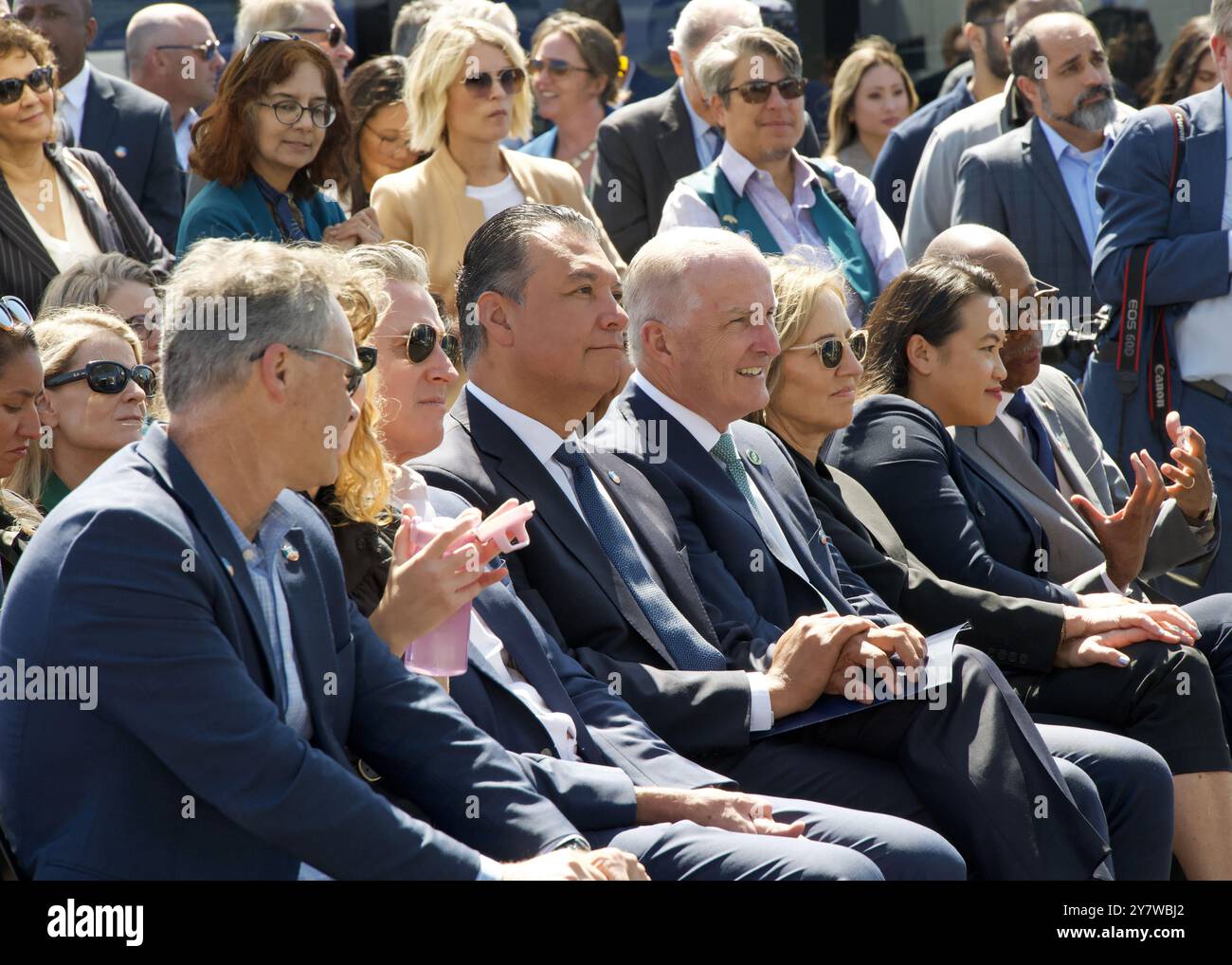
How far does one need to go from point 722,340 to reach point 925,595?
0.85m

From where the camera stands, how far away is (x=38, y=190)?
505 centimetres

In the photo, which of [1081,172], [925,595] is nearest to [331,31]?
[1081,172]

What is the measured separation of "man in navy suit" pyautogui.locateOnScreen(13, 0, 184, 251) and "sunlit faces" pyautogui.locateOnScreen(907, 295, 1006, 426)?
3142mm

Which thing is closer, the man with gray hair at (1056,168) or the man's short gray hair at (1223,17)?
the man's short gray hair at (1223,17)

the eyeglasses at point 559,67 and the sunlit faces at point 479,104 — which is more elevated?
the eyeglasses at point 559,67

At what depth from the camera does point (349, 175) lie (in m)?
5.47

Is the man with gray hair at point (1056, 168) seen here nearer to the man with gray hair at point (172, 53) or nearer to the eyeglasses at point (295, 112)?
the eyeglasses at point (295, 112)

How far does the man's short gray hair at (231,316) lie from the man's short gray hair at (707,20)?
4.28 metres

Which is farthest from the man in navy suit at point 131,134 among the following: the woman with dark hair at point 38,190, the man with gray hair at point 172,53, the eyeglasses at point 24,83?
the eyeglasses at point 24,83

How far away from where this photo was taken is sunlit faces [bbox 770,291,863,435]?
4.25 metres

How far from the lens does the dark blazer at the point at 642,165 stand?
6422 millimetres

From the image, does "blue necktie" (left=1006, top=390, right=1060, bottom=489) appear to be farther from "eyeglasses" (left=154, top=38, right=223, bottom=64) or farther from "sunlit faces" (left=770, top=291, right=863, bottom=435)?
"eyeglasses" (left=154, top=38, right=223, bottom=64)

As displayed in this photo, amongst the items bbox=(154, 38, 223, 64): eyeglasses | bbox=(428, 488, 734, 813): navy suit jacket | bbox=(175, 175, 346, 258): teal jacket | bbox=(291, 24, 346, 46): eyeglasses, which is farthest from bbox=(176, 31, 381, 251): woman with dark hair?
bbox=(154, 38, 223, 64): eyeglasses

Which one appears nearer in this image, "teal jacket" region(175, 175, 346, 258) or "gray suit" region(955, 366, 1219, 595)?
"gray suit" region(955, 366, 1219, 595)
